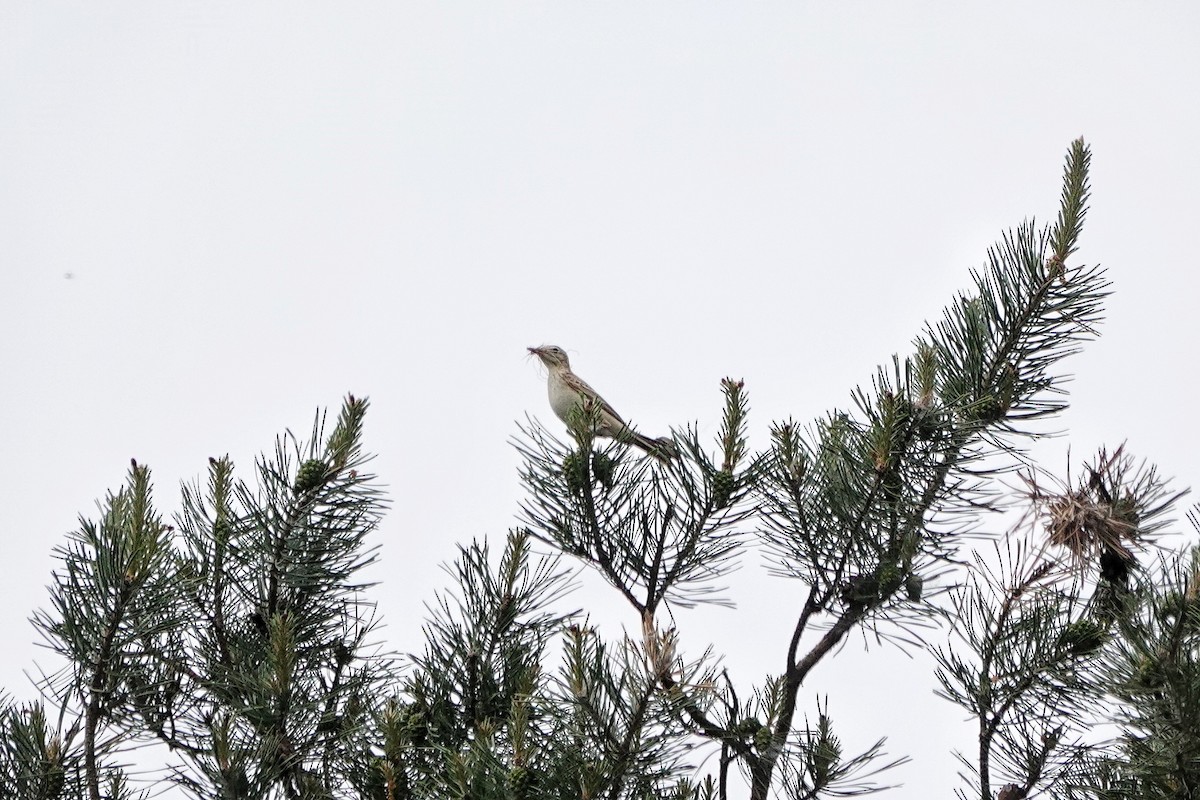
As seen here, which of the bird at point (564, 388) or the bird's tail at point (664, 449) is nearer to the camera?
the bird's tail at point (664, 449)

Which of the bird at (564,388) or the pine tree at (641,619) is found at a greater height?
the bird at (564,388)

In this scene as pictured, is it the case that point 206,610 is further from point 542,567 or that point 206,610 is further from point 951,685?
point 951,685

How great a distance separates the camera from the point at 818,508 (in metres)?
3.50

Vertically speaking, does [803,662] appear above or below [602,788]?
above

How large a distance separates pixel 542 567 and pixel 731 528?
0.57 metres

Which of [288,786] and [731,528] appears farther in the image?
[731,528]

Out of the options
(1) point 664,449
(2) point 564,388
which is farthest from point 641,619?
(2) point 564,388

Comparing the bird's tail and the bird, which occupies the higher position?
the bird

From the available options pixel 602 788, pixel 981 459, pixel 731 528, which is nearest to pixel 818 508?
pixel 731 528

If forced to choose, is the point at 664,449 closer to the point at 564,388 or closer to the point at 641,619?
the point at 641,619

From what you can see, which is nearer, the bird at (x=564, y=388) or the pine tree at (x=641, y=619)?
the pine tree at (x=641, y=619)

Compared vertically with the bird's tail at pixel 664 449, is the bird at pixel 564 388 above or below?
above

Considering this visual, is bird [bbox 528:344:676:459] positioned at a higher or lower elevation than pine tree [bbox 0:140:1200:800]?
higher

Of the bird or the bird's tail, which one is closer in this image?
the bird's tail
